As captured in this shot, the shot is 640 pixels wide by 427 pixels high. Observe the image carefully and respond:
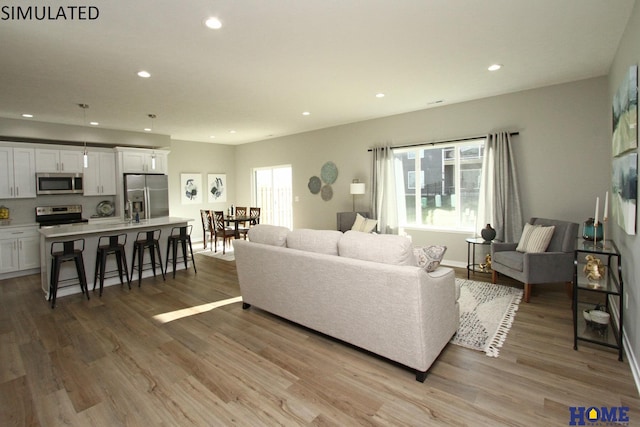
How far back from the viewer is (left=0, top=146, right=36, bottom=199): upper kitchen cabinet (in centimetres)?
549

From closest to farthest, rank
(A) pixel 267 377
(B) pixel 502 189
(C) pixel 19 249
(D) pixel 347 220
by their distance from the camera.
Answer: (A) pixel 267 377, (B) pixel 502 189, (C) pixel 19 249, (D) pixel 347 220

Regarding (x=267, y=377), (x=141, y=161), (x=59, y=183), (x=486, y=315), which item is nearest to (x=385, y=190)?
(x=486, y=315)

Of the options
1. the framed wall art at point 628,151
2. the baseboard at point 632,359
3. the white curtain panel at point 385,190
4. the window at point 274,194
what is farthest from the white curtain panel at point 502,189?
the window at point 274,194

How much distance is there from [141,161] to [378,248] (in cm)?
656

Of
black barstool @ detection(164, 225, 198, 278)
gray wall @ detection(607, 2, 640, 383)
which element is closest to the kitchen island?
black barstool @ detection(164, 225, 198, 278)

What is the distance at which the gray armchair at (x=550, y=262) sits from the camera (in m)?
3.77

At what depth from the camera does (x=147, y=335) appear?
3.15 m

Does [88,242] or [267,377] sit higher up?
[88,242]

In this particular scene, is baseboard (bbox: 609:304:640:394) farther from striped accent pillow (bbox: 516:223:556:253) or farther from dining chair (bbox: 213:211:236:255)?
dining chair (bbox: 213:211:236:255)

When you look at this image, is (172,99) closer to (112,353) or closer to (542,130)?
(112,353)

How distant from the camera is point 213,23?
2586mm

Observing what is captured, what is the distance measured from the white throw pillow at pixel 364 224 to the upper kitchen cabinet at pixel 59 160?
5.64 metres

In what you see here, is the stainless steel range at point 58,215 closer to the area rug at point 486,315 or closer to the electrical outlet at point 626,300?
the area rug at point 486,315

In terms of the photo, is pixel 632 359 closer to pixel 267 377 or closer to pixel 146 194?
pixel 267 377
